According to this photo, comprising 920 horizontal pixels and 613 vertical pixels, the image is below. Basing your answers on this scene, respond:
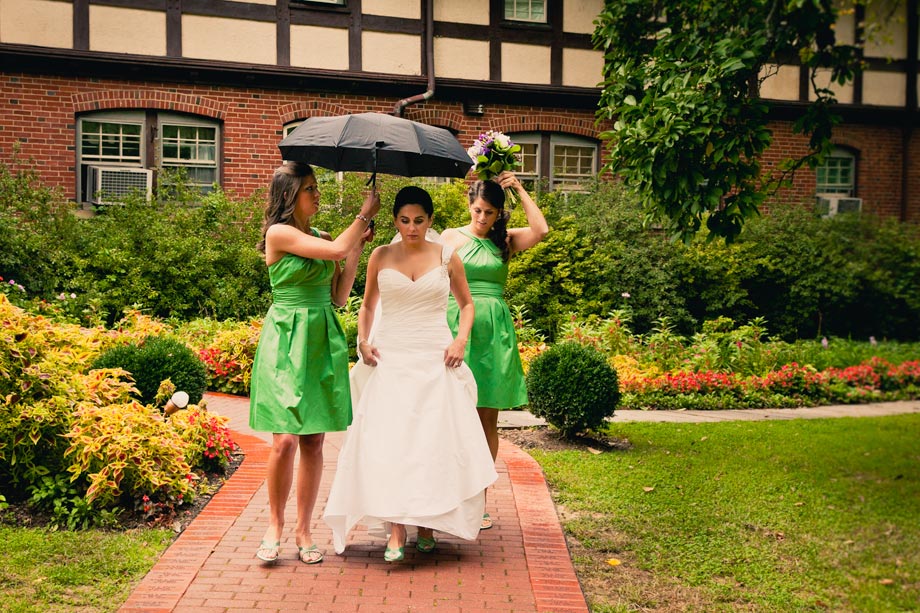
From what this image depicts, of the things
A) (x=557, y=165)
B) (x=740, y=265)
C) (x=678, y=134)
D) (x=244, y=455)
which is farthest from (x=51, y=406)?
(x=557, y=165)

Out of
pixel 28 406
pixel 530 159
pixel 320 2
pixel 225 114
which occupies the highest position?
pixel 320 2

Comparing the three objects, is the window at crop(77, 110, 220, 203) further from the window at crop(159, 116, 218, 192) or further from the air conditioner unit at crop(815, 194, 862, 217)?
the air conditioner unit at crop(815, 194, 862, 217)

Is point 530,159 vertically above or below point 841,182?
above

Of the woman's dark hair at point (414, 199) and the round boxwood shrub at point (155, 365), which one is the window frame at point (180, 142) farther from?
the woman's dark hair at point (414, 199)

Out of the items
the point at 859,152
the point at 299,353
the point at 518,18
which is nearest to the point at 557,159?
the point at 518,18

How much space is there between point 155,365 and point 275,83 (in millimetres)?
8042

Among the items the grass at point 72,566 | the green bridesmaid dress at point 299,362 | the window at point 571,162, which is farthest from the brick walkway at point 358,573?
the window at point 571,162

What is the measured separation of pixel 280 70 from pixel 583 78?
533cm

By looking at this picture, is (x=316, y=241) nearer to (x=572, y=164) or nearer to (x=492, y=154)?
(x=492, y=154)

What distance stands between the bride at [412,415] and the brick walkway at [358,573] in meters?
0.19

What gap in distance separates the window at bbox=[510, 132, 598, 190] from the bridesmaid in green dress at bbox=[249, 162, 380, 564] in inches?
435

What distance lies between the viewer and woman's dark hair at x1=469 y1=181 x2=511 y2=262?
5121 mm

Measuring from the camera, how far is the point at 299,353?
4438 millimetres

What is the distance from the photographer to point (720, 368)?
10953 millimetres
